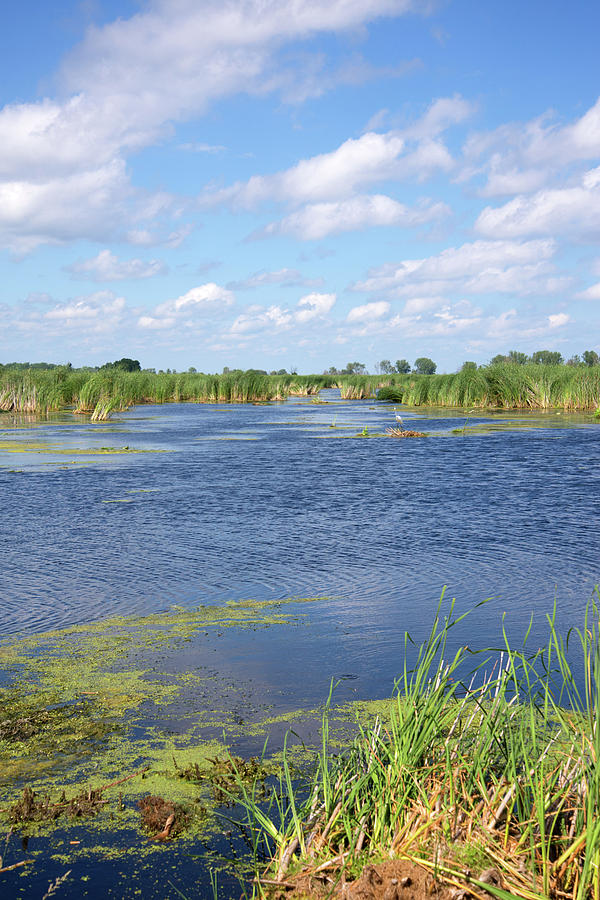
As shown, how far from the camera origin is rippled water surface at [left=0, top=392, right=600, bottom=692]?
750 centimetres

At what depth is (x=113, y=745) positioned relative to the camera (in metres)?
4.58

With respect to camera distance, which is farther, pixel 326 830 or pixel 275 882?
pixel 326 830

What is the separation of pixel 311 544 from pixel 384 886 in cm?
767

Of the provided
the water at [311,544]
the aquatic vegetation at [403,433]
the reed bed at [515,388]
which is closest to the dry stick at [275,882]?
the water at [311,544]

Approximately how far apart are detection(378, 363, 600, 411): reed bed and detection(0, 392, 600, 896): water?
20.5 meters

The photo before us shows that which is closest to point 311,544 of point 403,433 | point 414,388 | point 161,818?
point 161,818

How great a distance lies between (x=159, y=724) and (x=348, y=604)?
3.08 meters

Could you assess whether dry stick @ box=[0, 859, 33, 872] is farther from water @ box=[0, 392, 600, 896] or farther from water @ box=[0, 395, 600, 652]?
water @ box=[0, 395, 600, 652]

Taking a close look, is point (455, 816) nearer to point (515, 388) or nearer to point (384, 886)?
point (384, 886)

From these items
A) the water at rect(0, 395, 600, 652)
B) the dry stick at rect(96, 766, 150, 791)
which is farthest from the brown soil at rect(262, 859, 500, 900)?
the water at rect(0, 395, 600, 652)

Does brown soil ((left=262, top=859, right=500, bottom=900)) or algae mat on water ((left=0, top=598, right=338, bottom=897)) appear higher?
brown soil ((left=262, top=859, right=500, bottom=900))

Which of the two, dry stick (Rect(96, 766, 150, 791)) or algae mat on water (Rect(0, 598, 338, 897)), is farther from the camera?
dry stick (Rect(96, 766, 150, 791))

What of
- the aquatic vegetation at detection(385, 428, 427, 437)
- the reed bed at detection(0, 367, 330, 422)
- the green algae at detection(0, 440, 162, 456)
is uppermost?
the reed bed at detection(0, 367, 330, 422)

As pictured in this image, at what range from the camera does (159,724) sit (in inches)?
193
